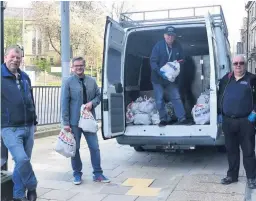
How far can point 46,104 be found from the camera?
10703mm

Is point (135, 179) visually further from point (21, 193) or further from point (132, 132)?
point (21, 193)

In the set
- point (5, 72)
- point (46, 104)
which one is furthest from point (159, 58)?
point (46, 104)

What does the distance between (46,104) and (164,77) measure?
4797 millimetres

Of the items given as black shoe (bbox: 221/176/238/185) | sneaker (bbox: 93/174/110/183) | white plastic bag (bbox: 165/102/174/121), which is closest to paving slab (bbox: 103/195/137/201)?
sneaker (bbox: 93/174/110/183)

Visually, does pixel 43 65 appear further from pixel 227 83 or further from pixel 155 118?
pixel 227 83

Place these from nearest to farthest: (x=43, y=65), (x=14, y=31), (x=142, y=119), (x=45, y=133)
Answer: (x=142, y=119) < (x=45, y=133) < (x=14, y=31) < (x=43, y=65)

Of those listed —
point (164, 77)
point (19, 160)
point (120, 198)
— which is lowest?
point (120, 198)

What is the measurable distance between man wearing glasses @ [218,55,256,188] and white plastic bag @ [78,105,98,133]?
6.07 feet

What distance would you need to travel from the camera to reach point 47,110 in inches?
421

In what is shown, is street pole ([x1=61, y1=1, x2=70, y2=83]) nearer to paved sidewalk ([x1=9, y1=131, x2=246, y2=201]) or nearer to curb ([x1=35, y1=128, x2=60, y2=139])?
paved sidewalk ([x1=9, y1=131, x2=246, y2=201])

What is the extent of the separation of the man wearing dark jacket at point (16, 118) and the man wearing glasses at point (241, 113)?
8.76 feet

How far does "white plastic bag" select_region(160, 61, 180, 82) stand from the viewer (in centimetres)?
682

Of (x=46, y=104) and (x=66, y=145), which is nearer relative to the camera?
(x=66, y=145)

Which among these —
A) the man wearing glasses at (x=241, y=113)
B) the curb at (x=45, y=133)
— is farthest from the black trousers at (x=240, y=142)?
the curb at (x=45, y=133)
